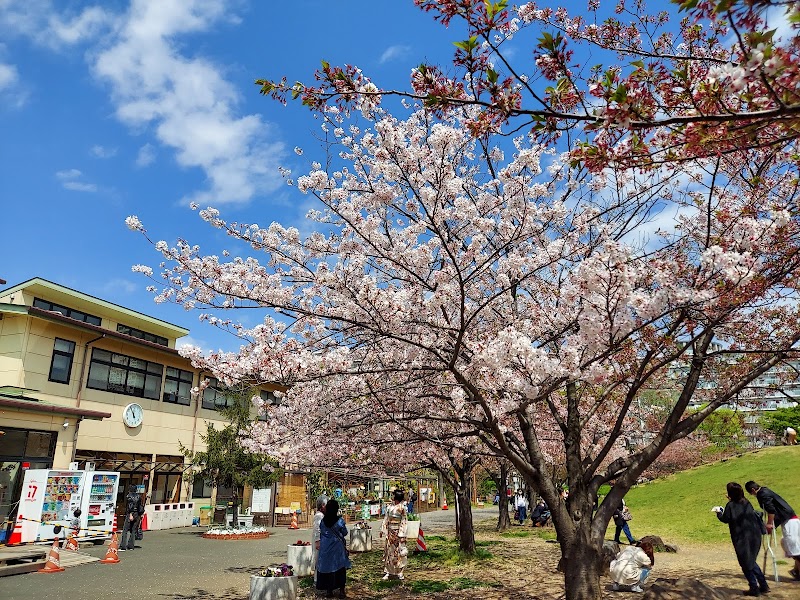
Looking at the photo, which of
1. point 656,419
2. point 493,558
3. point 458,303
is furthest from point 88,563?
point 656,419

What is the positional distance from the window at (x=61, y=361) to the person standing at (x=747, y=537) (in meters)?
22.2

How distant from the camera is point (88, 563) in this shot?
13164 millimetres

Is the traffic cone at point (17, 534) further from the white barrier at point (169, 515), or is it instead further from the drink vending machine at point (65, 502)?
the white barrier at point (169, 515)

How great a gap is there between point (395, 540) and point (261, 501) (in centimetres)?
1726

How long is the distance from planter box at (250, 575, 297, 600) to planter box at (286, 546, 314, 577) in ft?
9.20

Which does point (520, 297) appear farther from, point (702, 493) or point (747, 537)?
point (702, 493)

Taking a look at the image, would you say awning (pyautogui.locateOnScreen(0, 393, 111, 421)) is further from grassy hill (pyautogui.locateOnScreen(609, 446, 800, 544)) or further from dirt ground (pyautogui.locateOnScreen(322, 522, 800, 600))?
grassy hill (pyautogui.locateOnScreen(609, 446, 800, 544))

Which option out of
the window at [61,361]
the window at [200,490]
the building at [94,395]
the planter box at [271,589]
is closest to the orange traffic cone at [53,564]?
the building at [94,395]

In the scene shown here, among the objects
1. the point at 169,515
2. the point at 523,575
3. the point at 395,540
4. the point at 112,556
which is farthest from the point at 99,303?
the point at 523,575

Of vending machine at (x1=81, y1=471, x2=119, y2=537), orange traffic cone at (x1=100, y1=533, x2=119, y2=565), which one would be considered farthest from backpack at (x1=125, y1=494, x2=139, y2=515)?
orange traffic cone at (x1=100, y1=533, x2=119, y2=565)

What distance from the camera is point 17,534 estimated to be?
15.1m

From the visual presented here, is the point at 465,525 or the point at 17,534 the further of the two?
the point at 17,534

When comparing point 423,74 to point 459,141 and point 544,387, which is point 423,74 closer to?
point 459,141

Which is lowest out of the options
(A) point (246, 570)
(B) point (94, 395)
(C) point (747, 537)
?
(A) point (246, 570)
